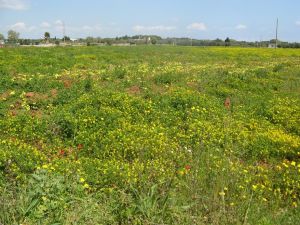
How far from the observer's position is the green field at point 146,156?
4.11 meters

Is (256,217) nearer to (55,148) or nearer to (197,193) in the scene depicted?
(197,193)

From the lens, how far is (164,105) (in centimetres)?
930

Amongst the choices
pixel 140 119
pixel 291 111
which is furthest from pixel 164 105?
pixel 291 111

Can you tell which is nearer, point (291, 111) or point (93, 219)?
point (93, 219)

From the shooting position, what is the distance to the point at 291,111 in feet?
30.5

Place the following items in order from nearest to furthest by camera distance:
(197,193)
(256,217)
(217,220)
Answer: (217,220) < (256,217) < (197,193)

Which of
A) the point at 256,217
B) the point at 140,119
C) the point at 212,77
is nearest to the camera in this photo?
the point at 256,217

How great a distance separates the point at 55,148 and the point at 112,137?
1067 mm

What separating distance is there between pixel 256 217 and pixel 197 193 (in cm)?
73

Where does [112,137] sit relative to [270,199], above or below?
above

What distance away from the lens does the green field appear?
4.11 metres

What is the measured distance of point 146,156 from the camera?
248 inches

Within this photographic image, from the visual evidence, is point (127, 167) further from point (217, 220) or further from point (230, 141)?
point (230, 141)

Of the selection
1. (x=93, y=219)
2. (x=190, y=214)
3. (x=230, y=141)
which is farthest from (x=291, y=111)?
(x=93, y=219)
